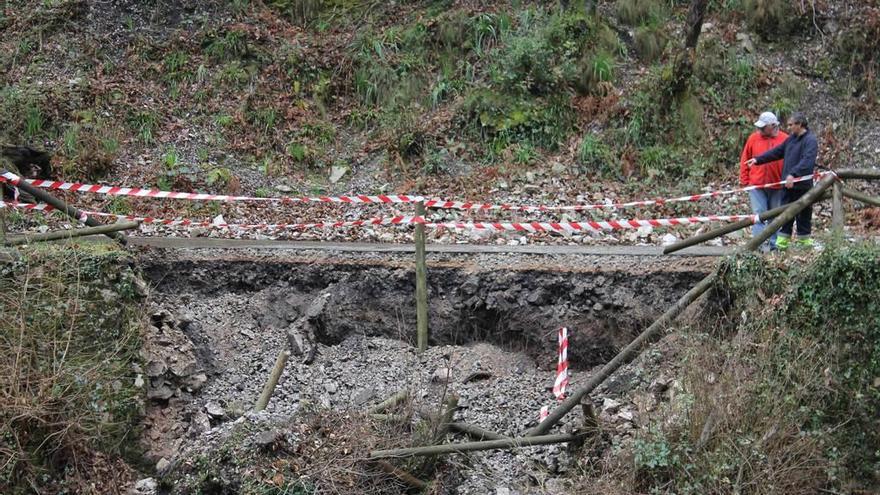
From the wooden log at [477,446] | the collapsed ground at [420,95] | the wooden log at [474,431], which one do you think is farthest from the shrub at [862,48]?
the wooden log at [474,431]

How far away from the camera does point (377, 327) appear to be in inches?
428

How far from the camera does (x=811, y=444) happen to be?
7.77 meters

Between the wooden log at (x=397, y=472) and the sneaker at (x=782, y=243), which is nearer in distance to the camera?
the wooden log at (x=397, y=472)

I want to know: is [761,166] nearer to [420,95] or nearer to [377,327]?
[377,327]

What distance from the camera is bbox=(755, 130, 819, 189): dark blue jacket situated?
10.1 meters

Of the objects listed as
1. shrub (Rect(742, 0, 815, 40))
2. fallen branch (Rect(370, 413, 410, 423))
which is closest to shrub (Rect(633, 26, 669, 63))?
shrub (Rect(742, 0, 815, 40))

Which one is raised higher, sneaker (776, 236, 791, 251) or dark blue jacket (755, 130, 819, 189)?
dark blue jacket (755, 130, 819, 189)

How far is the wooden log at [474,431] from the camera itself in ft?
29.1

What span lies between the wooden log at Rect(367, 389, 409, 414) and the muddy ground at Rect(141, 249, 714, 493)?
0.18m

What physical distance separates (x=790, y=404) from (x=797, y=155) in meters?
3.51

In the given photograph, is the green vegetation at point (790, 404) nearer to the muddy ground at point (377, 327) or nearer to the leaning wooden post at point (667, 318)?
the leaning wooden post at point (667, 318)

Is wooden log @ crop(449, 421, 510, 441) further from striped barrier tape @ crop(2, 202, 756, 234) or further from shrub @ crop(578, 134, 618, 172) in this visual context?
shrub @ crop(578, 134, 618, 172)

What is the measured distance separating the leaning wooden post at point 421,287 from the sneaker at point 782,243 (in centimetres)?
381

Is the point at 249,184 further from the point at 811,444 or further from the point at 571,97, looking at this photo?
the point at 811,444
